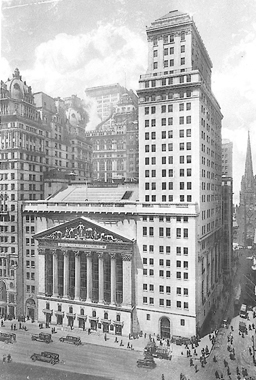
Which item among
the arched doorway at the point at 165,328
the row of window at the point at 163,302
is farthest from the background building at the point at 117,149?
the arched doorway at the point at 165,328

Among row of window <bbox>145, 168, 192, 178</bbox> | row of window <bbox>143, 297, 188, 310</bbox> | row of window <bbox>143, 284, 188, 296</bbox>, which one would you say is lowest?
row of window <bbox>143, 297, 188, 310</bbox>

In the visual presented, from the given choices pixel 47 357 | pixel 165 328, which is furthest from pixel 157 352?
pixel 47 357

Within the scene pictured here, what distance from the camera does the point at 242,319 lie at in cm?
5053

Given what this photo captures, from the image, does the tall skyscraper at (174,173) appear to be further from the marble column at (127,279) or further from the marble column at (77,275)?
the marble column at (77,275)

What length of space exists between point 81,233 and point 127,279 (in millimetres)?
9521

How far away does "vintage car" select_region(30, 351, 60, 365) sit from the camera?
3977cm

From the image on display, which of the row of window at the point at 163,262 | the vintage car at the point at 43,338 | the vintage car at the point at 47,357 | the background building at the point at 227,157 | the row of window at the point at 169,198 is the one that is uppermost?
the background building at the point at 227,157

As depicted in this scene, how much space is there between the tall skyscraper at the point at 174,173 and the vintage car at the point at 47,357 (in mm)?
12937

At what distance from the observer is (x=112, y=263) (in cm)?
4750

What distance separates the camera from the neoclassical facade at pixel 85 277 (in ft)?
154

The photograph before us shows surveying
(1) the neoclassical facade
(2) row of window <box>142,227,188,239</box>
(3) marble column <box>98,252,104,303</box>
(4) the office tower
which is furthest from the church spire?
(4) the office tower

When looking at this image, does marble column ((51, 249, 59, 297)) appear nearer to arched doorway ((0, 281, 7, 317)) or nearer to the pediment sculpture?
the pediment sculpture

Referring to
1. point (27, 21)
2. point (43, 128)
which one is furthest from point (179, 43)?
point (43, 128)

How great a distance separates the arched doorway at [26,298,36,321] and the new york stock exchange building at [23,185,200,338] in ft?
1.72
